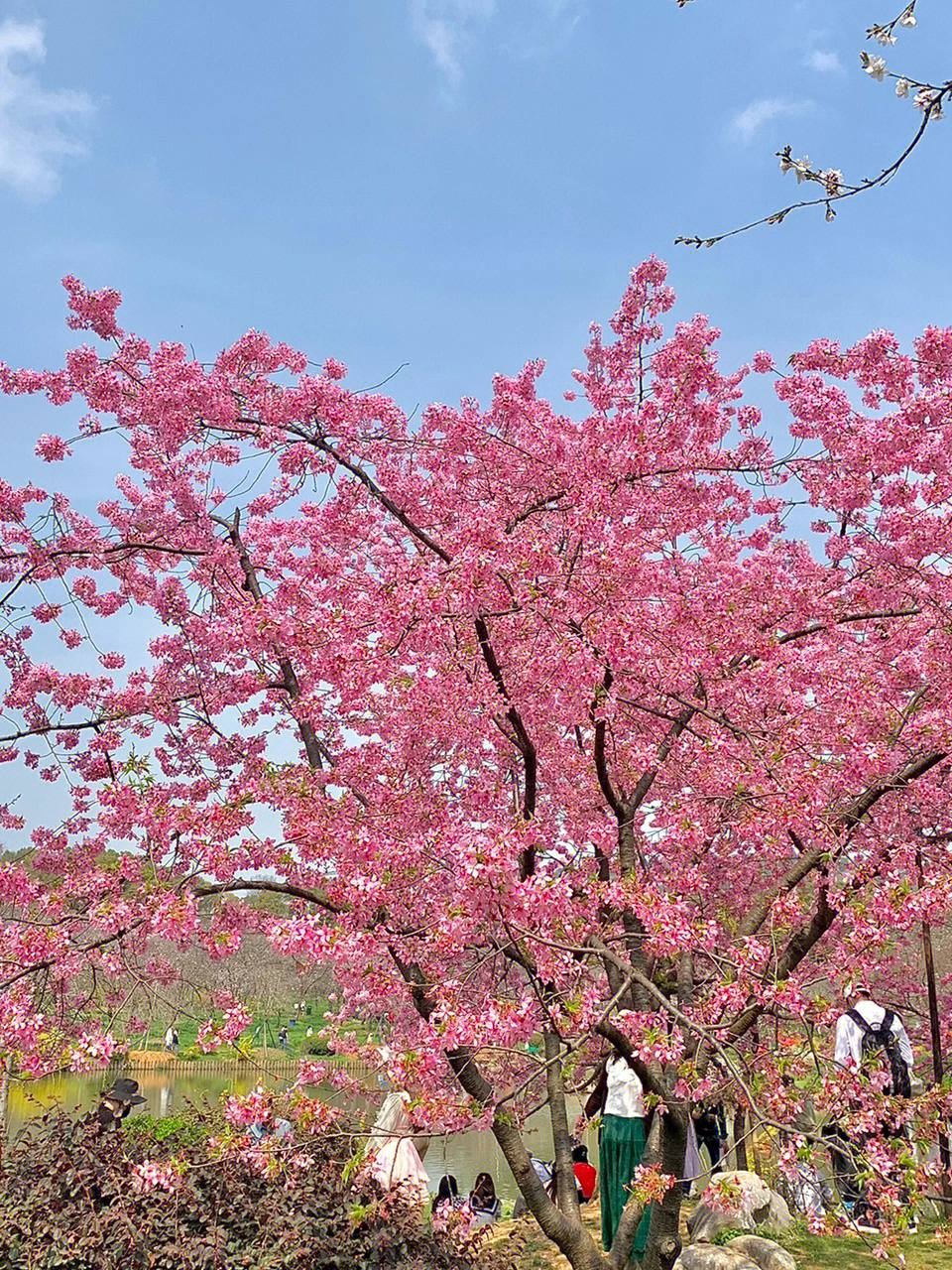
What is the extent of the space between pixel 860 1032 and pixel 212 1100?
18.2 metres

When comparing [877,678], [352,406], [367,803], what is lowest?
[367,803]

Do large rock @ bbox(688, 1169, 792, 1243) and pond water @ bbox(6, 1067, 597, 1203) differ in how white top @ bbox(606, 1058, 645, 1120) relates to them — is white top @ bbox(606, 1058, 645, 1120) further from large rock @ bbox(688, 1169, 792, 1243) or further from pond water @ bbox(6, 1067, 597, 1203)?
pond water @ bbox(6, 1067, 597, 1203)

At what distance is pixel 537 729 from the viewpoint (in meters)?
7.12

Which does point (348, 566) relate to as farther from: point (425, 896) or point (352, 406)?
point (425, 896)

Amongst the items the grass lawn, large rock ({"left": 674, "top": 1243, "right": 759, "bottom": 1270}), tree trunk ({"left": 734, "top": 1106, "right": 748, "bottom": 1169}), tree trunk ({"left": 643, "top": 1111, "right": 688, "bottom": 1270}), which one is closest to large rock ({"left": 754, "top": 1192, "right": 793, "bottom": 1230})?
the grass lawn

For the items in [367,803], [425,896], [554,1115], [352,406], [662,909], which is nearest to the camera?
[662,909]

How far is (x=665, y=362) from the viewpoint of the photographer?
328 inches

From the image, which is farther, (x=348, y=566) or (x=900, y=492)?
(x=348, y=566)

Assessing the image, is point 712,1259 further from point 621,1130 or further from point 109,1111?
point 109,1111

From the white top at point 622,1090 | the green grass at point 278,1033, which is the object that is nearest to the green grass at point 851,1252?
the white top at point 622,1090

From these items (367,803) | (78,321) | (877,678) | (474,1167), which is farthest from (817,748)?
(474,1167)

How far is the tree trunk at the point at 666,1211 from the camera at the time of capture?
628cm

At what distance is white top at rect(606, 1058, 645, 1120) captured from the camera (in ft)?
24.4

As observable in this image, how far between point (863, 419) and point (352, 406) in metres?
4.65
